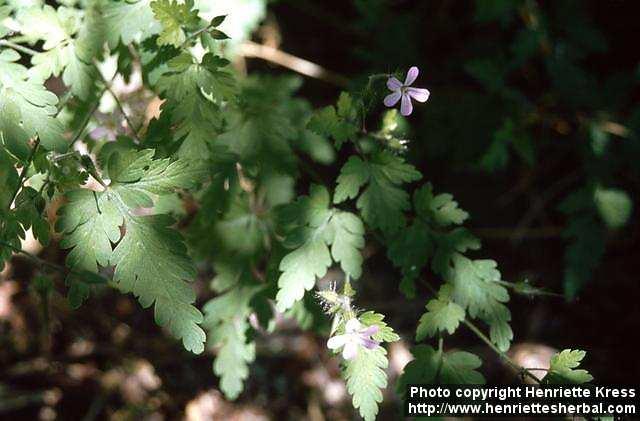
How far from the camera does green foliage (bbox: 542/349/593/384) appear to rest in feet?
5.95

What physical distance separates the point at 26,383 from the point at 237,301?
68.5 inches

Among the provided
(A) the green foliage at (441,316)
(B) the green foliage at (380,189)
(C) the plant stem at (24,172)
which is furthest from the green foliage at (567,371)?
(C) the plant stem at (24,172)

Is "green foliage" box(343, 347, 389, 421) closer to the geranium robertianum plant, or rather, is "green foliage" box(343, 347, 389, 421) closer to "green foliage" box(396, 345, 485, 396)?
the geranium robertianum plant

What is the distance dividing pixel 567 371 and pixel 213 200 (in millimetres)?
1485

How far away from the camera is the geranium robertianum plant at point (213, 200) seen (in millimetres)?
1640

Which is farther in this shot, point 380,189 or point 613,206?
point 613,206

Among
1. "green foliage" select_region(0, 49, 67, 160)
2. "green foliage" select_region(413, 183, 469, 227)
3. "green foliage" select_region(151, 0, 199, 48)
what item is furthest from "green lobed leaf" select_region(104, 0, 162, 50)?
"green foliage" select_region(413, 183, 469, 227)

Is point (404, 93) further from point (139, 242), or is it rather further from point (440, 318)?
point (139, 242)

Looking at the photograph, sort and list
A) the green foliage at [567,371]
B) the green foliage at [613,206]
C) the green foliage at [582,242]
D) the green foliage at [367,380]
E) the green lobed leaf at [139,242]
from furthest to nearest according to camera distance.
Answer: the green foliage at [613,206]
the green foliage at [582,242]
the green foliage at [567,371]
the green foliage at [367,380]
the green lobed leaf at [139,242]

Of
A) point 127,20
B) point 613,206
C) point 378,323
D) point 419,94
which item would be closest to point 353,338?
point 378,323

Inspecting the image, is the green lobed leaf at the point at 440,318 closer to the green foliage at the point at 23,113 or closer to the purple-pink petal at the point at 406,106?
the purple-pink petal at the point at 406,106

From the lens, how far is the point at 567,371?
184 cm

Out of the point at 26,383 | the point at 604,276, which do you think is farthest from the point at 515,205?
the point at 26,383

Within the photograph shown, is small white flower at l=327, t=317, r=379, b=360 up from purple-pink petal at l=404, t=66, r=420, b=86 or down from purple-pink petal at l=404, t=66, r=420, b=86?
down
